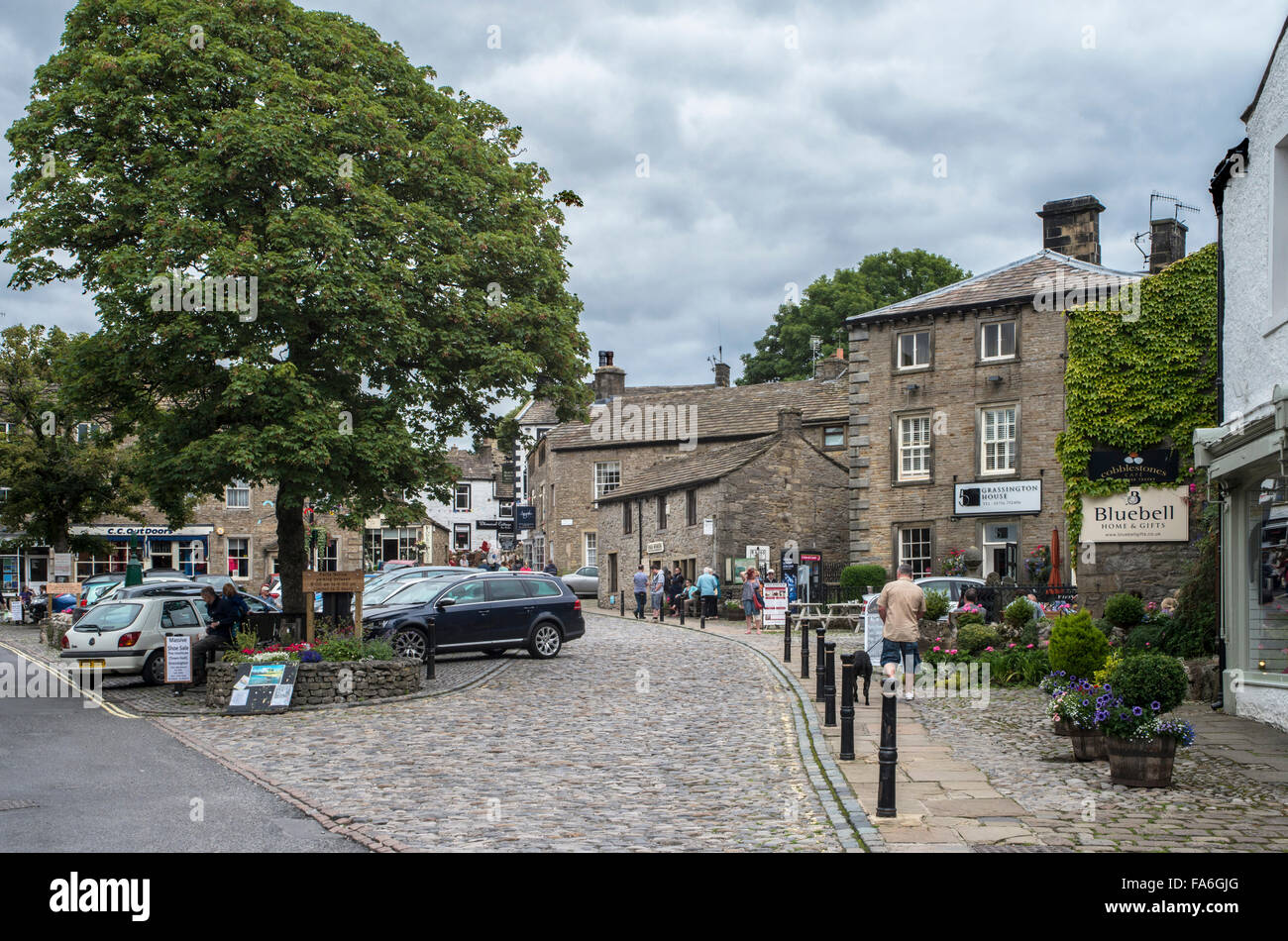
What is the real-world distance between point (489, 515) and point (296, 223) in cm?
6139

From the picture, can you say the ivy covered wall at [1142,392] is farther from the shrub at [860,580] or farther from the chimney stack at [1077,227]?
the chimney stack at [1077,227]

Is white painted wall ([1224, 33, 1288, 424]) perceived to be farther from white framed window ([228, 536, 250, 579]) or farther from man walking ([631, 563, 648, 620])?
white framed window ([228, 536, 250, 579])

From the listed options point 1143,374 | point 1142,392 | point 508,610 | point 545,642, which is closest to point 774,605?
point 545,642

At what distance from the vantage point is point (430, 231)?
20.1m

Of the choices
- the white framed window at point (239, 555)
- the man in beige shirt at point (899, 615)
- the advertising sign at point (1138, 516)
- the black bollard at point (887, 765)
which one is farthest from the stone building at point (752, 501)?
the black bollard at point (887, 765)

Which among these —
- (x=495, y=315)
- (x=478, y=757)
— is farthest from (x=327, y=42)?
(x=478, y=757)

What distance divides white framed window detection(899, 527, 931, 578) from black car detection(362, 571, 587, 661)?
1507cm

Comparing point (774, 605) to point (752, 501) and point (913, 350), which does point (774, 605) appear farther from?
point (913, 350)

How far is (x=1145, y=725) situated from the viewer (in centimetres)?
978

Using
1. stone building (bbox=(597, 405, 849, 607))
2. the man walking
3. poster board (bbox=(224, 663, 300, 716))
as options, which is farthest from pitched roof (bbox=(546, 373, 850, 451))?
poster board (bbox=(224, 663, 300, 716))

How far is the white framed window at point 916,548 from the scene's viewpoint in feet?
118

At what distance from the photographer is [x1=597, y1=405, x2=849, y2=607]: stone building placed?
4050cm

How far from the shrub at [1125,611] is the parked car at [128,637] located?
14933mm

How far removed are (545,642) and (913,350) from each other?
18152 mm
